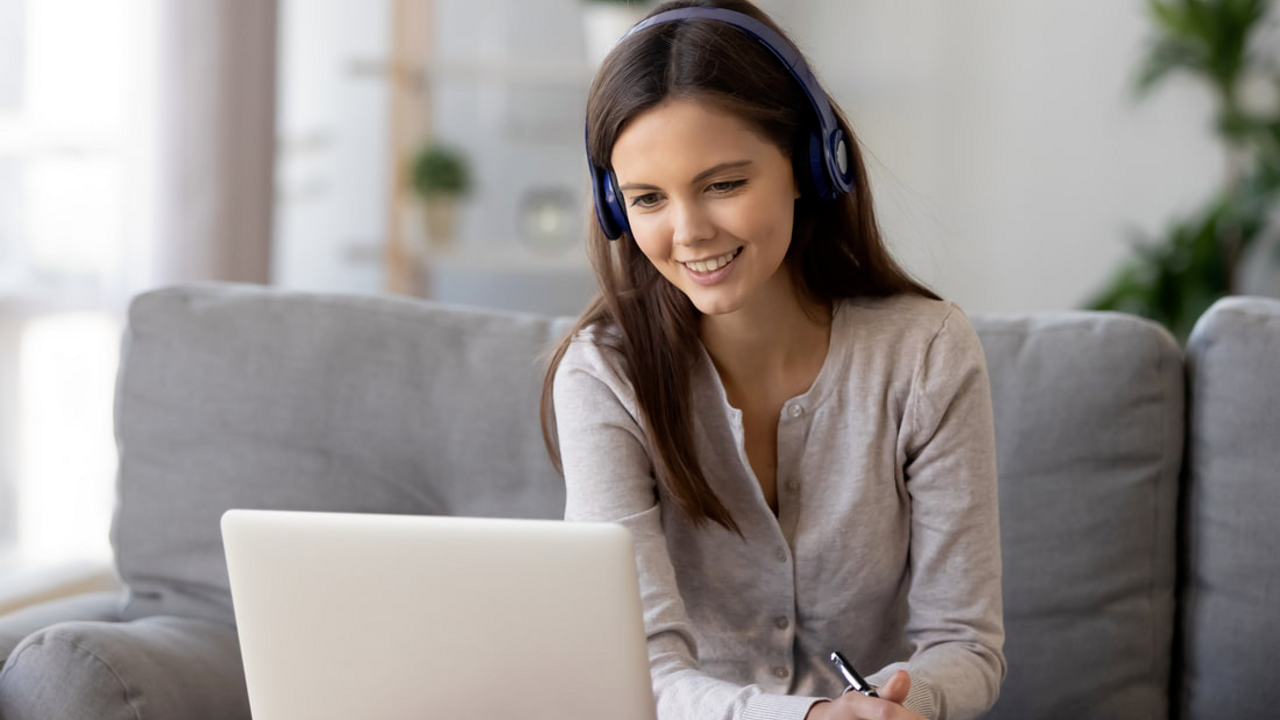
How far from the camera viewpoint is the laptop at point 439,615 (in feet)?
2.56

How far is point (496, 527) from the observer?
2.55 ft

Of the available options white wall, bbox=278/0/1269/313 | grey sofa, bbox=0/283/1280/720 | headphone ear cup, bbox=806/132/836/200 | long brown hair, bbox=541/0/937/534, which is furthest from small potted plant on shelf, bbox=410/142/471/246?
headphone ear cup, bbox=806/132/836/200

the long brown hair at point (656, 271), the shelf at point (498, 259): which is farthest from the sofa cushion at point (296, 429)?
the shelf at point (498, 259)

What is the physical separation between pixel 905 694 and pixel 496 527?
0.36 m

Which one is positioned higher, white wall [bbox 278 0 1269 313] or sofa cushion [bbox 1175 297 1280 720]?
white wall [bbox 278 0 1269 313]

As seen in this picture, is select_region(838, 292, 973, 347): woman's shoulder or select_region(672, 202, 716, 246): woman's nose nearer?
select_region(672, 202, 716, 246): woman's nose

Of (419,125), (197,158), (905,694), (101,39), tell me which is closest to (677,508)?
(905,694)

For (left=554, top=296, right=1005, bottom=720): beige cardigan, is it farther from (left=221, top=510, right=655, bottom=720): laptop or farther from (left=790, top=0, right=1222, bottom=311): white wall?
(left=790, top=0, right=1222, bottom=311): white wall

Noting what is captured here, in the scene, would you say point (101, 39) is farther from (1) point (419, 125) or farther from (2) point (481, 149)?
(2) point (481, 149)

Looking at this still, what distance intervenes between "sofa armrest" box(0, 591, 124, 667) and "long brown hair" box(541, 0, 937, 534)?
22.3 inches

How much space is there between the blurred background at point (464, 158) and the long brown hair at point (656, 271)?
1.25 meters

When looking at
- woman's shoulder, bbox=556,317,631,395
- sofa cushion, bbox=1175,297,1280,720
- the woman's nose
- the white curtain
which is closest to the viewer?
the woman's nose

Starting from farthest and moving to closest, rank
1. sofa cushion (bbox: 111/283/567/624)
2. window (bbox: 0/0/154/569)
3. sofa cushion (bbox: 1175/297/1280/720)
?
window (bbox: 0/0/154/569) → sofa cushion (bbox: 111/283/567/624) → sofa cushion (bbox: 1175/297/1280/720)

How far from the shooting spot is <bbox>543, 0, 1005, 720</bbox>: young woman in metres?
1.05
